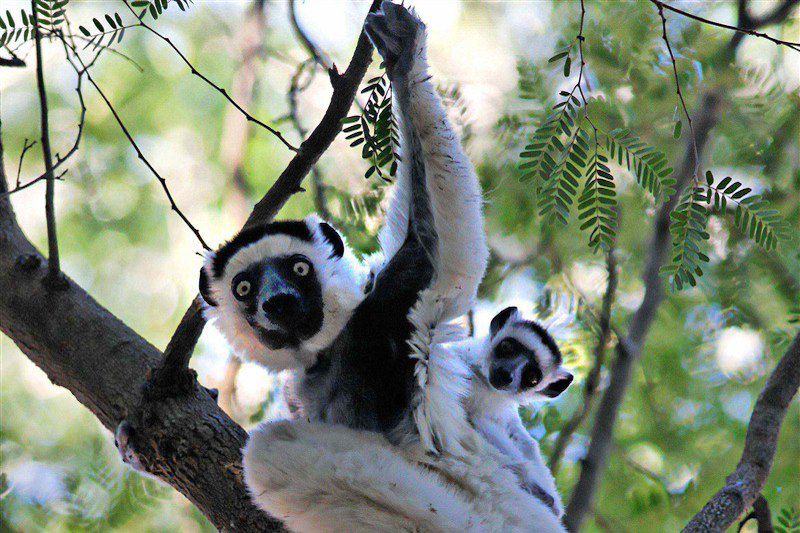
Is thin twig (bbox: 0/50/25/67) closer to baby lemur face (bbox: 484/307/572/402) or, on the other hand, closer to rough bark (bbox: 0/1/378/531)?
rough bark (bbox: 0/1/378/531)

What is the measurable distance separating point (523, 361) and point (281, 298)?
5.08 feet

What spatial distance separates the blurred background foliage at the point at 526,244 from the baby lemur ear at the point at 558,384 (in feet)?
1.93

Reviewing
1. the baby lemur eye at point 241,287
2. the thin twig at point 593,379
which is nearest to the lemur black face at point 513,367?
the thin twig at point 593,379

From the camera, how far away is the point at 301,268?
349 cm

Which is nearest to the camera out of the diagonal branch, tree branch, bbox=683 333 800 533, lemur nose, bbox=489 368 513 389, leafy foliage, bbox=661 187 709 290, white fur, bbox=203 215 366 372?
leafy foliage, bbox=661 187 709 290

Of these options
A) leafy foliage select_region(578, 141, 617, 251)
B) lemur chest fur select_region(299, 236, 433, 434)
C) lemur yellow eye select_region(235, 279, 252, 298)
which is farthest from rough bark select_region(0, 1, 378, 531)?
leafy foliage select_region(578, 141, 617, 251)

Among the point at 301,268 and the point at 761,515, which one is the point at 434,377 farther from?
the point at 761,515

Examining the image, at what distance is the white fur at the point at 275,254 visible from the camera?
343cm

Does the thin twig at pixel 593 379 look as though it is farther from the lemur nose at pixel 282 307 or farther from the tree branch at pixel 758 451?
the lemur nose at pixel 282 307

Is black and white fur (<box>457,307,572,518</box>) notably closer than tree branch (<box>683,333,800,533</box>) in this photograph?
No

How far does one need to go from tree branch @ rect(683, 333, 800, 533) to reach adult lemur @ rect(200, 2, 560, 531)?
77cm

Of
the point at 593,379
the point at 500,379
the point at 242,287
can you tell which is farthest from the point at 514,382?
the point at 242,287

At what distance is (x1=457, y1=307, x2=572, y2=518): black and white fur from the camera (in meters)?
3.73

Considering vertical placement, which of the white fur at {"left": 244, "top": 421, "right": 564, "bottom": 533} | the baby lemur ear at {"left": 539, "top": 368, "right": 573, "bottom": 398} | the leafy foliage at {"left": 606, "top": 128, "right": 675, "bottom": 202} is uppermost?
the baby lemur ear at {"left": 539, "top": 368, "right": 573, "bottom": 398}
